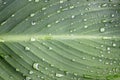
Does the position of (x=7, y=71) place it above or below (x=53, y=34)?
below

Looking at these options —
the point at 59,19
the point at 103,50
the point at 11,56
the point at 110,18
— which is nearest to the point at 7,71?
the point at 11,56

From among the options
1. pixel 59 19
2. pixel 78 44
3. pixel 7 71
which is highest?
pixel 59 19

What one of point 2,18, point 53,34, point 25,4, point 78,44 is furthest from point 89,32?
point 2,18

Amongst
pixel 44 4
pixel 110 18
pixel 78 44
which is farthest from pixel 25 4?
pixel 110 18

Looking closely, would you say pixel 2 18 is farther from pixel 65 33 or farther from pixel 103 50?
pixel 103 50

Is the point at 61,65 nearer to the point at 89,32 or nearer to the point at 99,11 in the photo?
the point at 89,32

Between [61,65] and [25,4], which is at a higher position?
[25,4]
